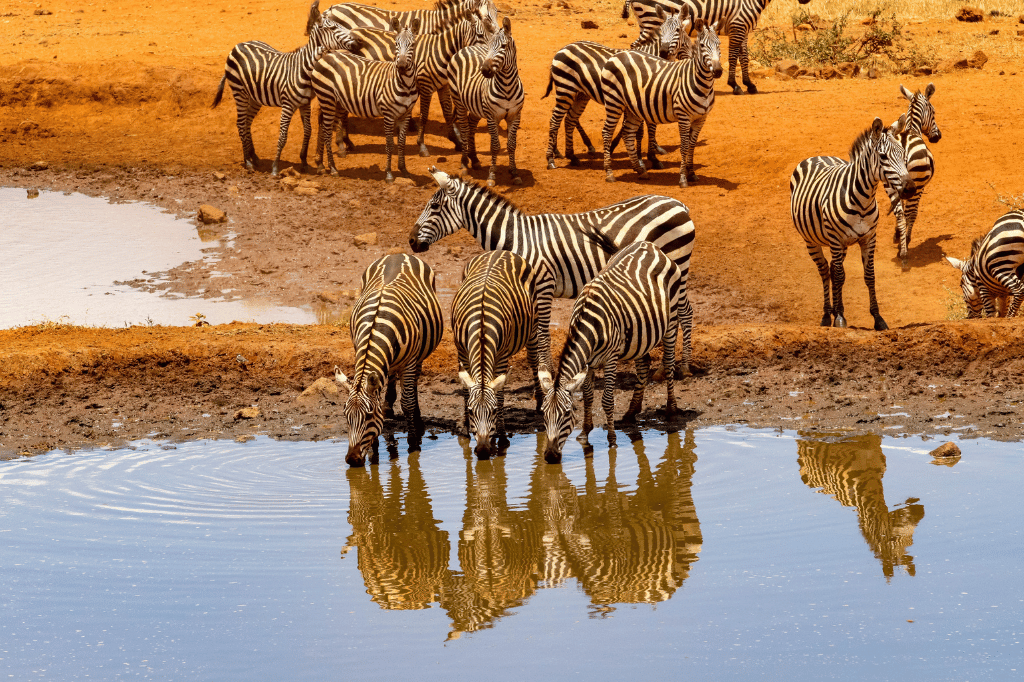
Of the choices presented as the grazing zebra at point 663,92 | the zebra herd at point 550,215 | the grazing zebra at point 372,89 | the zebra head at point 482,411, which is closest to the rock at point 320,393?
the zebra herd at point 550,215

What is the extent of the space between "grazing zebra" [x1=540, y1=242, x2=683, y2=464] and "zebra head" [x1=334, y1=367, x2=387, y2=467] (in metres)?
1.28

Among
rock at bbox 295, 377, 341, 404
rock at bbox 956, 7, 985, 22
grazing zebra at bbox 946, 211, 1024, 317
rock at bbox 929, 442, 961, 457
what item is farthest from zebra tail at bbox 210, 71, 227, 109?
rock at bbox 956, 7, 985, 22

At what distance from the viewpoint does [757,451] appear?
9.38m

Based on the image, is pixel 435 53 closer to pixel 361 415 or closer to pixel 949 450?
pixel 361 415

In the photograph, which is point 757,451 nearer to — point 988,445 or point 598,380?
point 988,445

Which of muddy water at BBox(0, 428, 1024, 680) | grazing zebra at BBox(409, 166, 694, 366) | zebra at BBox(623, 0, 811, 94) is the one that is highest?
zebra at BBox(623, 0, 811, 94)

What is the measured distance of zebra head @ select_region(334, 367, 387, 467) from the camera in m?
8.70

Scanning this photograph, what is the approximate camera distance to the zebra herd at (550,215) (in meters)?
9.24

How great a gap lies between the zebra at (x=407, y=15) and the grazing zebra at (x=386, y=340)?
13.1 m

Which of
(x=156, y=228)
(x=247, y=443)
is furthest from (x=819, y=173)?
(x=156, y=228)

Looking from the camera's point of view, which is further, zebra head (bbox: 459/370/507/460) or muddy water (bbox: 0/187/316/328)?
muddy water (bbox: 0/187/316/328)

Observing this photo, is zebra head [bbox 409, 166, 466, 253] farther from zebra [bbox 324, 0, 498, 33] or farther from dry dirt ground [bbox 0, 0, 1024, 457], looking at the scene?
zebra [bbox 324, 0, 498, 33]

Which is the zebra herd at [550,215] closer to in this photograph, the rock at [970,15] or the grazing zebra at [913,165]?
the grazing zebra at [913,165]

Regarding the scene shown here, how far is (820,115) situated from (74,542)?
55.7 ft
